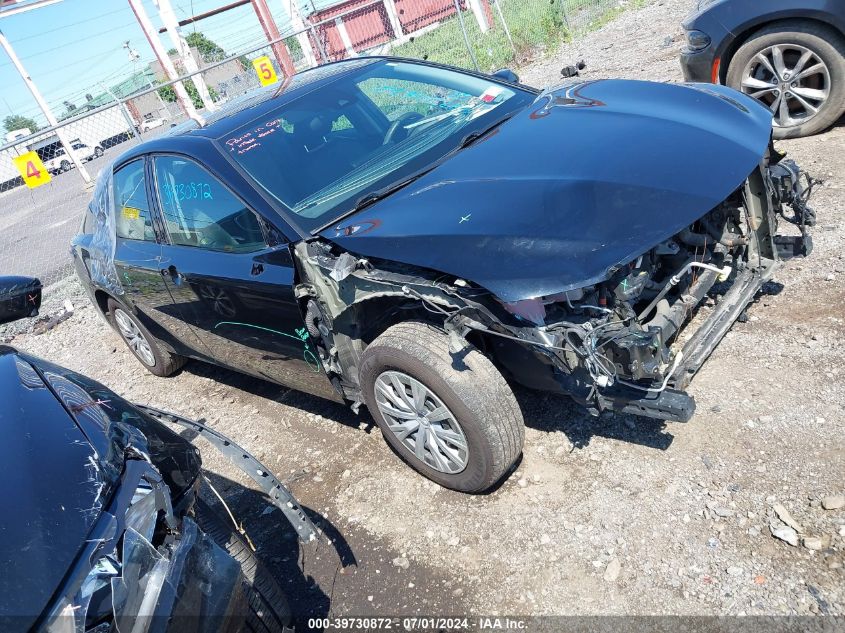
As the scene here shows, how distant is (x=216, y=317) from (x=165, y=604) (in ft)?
7.30

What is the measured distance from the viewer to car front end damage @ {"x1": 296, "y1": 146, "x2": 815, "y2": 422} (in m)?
2.49

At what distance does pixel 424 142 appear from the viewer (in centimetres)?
364

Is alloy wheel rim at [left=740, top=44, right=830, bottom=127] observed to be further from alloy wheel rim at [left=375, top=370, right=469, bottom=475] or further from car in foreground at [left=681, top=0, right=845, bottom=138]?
alloy wheel rim at [left=375, top=370, right=469, bottom=475]

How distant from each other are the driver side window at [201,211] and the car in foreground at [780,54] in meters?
4.39

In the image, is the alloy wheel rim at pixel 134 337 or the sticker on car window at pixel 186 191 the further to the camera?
the alloy wheel rim at pixel 134 337

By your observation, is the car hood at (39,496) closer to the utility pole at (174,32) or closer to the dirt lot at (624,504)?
the dirt lot at (624,504)

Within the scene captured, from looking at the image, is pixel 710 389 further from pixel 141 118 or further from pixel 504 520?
pixel 141 118

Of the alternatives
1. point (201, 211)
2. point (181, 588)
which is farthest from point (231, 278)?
point (181, 588)

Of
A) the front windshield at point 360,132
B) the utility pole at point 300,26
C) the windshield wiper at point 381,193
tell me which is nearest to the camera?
the windshield wiper at point 381,193

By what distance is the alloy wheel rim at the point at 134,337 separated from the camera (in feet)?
16.8

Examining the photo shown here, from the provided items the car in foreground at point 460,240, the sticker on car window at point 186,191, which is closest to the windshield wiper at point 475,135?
the car in foreground at point 460,240

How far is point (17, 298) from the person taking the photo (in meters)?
2.94

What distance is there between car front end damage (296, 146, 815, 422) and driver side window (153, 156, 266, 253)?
1.48 feet

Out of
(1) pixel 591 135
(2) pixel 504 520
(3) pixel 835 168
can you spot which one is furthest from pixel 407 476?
(3) pixel 835 168
